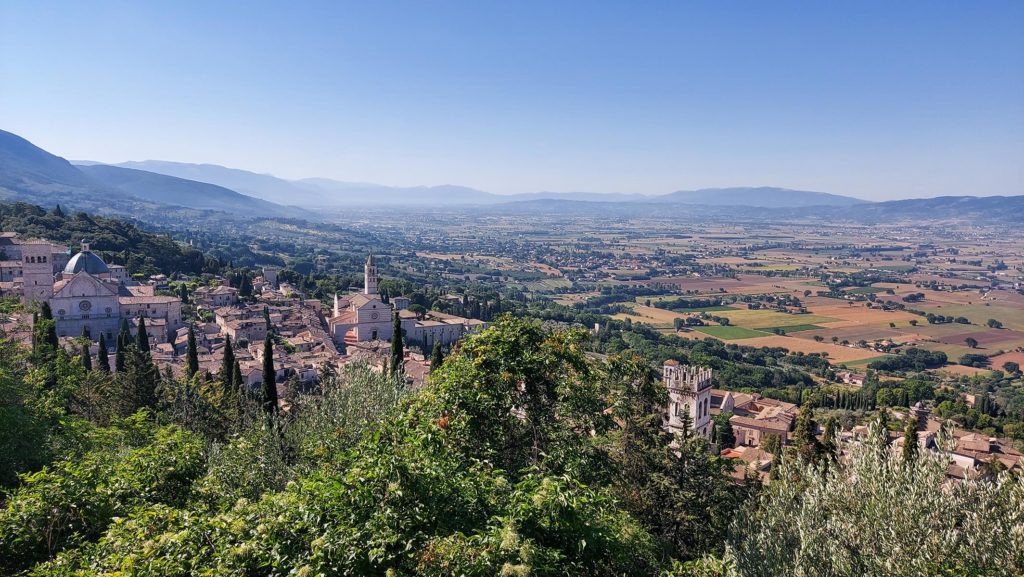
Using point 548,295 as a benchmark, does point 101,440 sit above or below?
above

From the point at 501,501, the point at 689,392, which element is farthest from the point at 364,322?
the point at 501,501

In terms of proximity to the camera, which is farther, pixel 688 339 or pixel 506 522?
pixel 688 339

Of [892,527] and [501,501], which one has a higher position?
[501,501]

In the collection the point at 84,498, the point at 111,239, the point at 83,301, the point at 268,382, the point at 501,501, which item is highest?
the point at 111,239

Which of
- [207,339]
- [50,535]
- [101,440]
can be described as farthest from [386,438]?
[207,339]

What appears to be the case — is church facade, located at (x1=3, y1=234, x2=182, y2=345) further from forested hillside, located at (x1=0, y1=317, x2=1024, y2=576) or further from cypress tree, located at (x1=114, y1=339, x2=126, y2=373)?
forested hillside, located at (x1=0, y1=317, x2=1024, y2=576)

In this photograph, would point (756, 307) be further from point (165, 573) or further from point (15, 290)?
point (165, 573)

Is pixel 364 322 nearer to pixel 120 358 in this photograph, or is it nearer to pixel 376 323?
pixel 376 323
